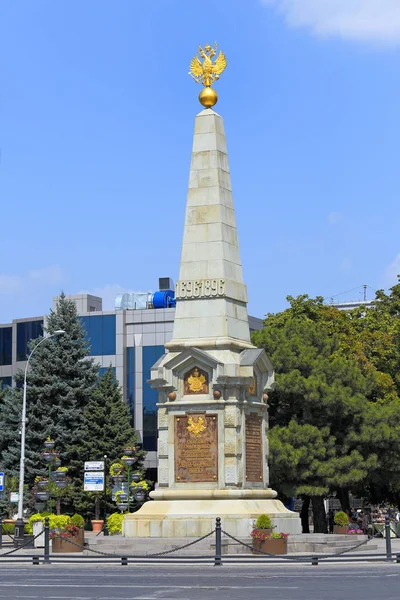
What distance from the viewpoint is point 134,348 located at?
78.2 metres

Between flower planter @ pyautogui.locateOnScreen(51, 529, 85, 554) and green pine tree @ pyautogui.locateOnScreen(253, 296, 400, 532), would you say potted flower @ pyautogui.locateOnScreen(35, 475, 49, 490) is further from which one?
flower planter @ pyautogui.locateOnScreen(51, 529, 85, 554)

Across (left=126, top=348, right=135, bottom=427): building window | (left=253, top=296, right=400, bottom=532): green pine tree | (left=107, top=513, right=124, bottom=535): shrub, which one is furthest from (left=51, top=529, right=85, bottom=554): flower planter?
(left=126, top=348, right=135, bottom=427): building window

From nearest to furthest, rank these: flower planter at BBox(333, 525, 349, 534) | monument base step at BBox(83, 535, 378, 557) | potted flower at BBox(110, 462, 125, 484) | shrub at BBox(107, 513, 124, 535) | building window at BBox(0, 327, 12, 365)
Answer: monument base step at BBox(83, 535, 378, 557), shrub at BBox(107, 513, 124, 535), flower planter at BBox(333, 525, 349, 534), potted flower at BBox(110, 462, 125, 484), building window at BBox(0, 327, 12, 365)

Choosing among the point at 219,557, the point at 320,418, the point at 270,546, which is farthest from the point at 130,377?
the point at 219,557

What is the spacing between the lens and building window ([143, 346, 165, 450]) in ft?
247

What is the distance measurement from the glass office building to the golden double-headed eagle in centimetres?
4138

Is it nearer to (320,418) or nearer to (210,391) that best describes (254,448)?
(210,391)

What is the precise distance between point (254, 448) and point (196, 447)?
6.52 feet

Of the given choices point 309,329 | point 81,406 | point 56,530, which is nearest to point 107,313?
point 81,406

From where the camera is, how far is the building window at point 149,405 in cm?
7544

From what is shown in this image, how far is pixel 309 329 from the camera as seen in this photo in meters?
49.8

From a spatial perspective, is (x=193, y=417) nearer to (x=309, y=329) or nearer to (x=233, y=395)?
(x=233, y=395)
